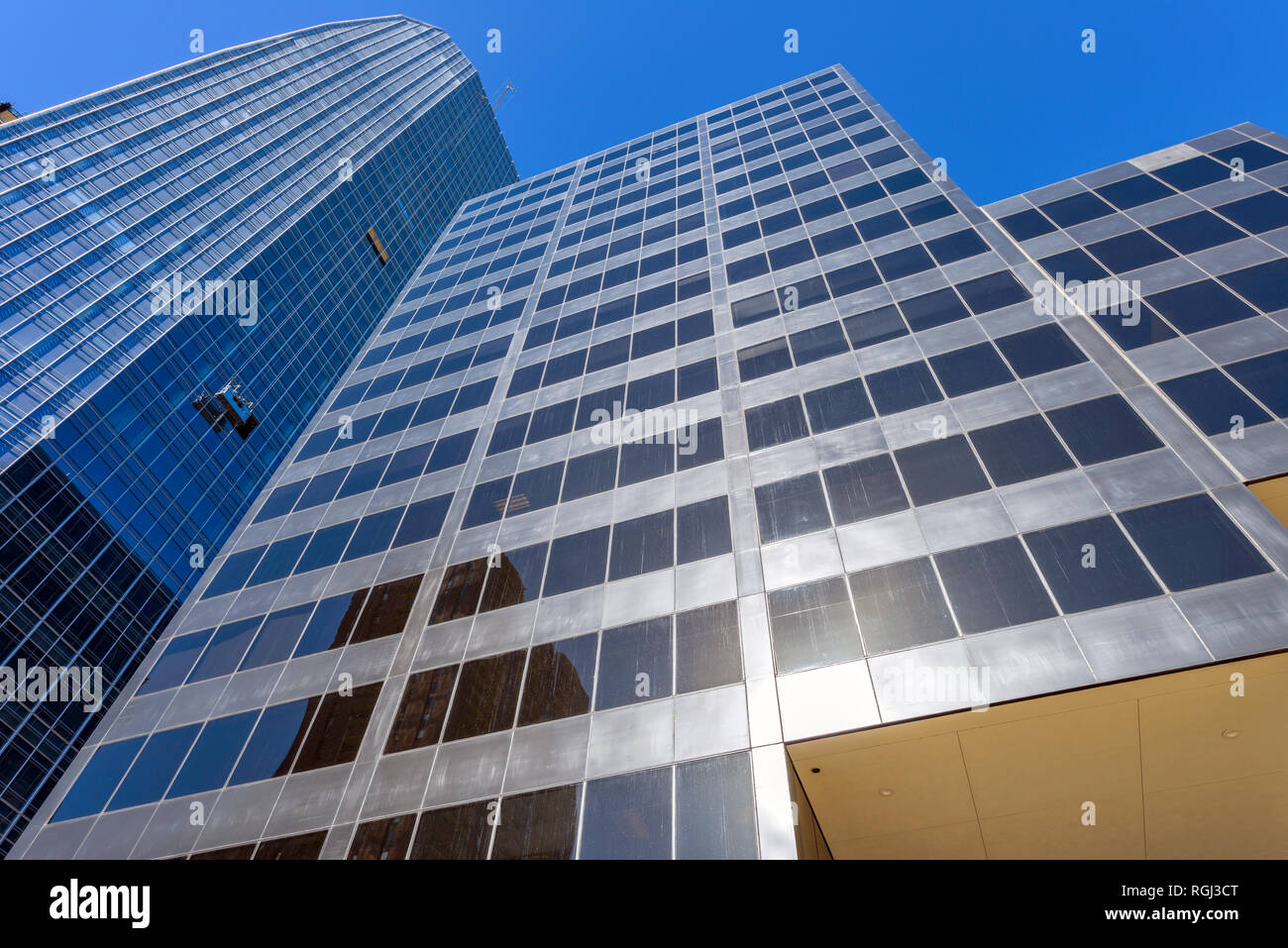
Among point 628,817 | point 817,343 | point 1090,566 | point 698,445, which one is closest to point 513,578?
point 698,445

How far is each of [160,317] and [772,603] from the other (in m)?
71.5

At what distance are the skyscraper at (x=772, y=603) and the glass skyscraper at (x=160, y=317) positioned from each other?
1298 inches

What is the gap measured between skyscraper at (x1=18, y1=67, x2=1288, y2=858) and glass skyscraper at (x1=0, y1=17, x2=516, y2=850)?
108 ft

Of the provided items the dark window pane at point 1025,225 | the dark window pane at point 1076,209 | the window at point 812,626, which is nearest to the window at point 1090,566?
the window at point 812,626

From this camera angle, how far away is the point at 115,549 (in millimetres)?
54688

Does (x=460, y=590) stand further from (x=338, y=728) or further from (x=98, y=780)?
(x=98, y=780)

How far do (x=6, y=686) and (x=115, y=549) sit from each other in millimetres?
12736

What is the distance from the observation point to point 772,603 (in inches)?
640

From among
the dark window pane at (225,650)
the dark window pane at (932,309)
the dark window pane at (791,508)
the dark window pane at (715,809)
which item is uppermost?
the dark window pane at (932,309)

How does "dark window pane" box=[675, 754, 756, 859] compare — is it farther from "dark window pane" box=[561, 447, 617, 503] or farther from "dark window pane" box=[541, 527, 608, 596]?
"dark window pane" box=[561, 447, 617, 503]

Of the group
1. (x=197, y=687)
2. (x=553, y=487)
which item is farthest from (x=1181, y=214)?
(x=197, y=687)

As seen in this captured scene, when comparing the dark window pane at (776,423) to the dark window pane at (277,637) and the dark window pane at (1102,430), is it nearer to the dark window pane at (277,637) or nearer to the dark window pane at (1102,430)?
the dark window pane at (1102,430)

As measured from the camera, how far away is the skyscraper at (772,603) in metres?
13.3

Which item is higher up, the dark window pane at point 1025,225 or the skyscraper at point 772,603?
the dark window pane at point 1025,225
